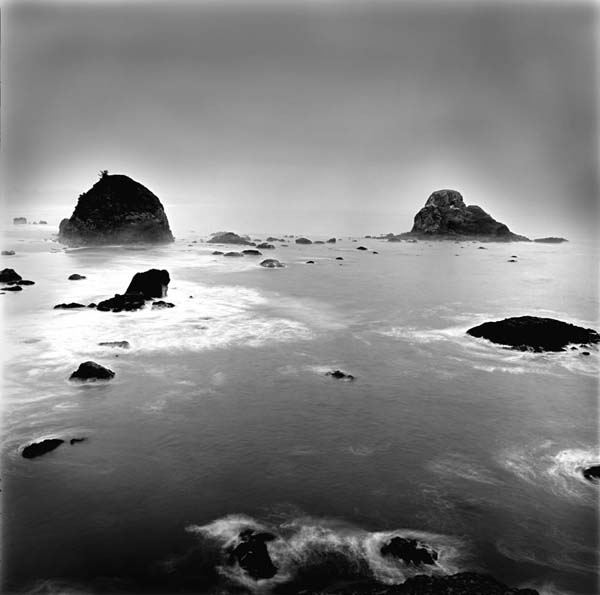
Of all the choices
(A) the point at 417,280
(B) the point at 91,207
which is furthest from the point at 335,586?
(B) the point at 91,207

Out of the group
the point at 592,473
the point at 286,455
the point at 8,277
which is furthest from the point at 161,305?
the point at 592,473

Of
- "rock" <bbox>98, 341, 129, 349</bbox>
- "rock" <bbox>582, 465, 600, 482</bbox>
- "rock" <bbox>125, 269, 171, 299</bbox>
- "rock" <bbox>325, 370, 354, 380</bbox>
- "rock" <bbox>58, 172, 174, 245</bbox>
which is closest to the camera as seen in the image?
"rock" <bbox>582, 465, 600, 482</bbox>

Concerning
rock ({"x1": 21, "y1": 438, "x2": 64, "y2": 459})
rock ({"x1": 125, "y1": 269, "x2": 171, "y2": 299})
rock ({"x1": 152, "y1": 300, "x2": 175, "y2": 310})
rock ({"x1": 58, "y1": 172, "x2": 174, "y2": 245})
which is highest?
rock ({"x1": 58, "y1": 172, "x2": 174, "y2": 245})

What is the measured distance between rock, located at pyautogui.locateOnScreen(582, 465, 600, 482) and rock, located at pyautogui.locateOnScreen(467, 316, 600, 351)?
10.8 meters

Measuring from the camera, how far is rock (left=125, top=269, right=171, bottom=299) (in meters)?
30.3

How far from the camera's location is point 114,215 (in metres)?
88.0

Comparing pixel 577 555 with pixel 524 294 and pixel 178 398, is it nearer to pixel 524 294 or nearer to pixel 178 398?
pixel 178 398

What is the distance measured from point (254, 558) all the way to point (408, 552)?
2.72 metres

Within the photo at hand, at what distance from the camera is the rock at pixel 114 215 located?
8750 cm

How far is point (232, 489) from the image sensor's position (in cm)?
942

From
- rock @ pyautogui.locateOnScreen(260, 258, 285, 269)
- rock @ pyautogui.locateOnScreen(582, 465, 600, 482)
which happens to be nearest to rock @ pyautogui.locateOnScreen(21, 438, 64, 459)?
rock @ pyautogui.locateOnScreen(582, 465, 600, 482)

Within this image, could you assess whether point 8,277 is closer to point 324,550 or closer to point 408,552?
point 324,550

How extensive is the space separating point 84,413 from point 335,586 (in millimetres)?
9254

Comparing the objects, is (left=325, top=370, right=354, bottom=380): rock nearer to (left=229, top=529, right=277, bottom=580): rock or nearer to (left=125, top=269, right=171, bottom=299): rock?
(left=229, top=529, right=277, bottom=580): rock
